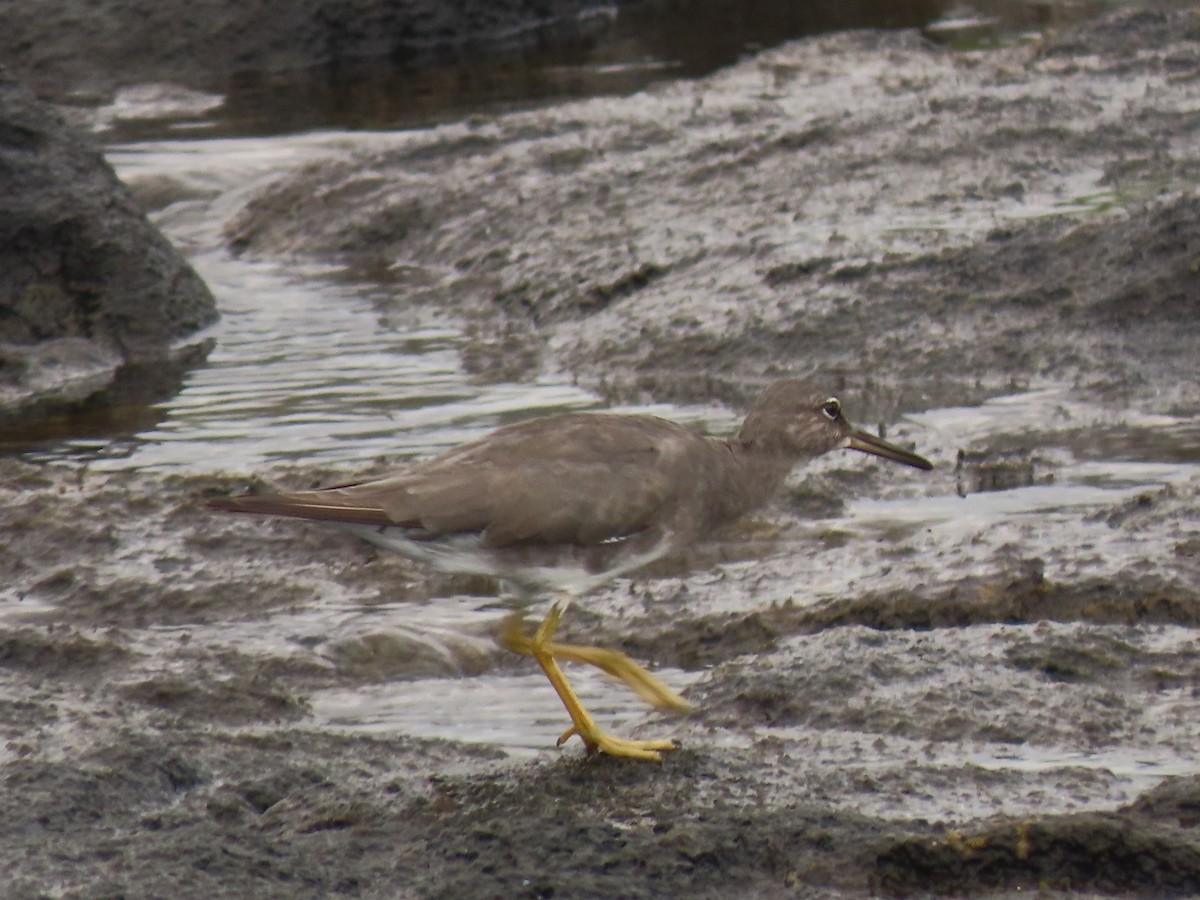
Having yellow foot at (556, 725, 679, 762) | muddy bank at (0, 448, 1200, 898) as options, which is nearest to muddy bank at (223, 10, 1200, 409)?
muddy bank at (0, 448, 1200, 898)

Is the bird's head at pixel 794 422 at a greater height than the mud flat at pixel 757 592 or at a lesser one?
greater

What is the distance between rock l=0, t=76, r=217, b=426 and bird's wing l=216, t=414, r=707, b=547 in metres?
4.55

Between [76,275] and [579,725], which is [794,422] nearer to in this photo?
[579,725]

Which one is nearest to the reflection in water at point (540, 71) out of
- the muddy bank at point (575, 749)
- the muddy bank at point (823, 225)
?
the muddy bank at point (823, 225)

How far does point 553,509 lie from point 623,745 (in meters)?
0.79

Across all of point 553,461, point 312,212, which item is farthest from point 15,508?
point 312,212

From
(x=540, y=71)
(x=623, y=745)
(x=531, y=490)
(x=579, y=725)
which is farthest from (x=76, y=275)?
(x=540, y=71)

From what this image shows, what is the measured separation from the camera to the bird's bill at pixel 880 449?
23.1ft

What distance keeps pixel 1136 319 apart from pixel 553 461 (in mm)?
4313

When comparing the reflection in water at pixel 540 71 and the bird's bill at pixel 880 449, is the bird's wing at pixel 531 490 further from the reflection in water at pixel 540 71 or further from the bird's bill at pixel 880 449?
the reflection in water at pixel 540 71

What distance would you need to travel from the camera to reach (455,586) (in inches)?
283

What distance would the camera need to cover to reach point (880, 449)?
7141 mm

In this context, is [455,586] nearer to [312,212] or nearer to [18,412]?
[18,412]

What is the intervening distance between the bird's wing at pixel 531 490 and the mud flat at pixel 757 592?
2.01 feet
